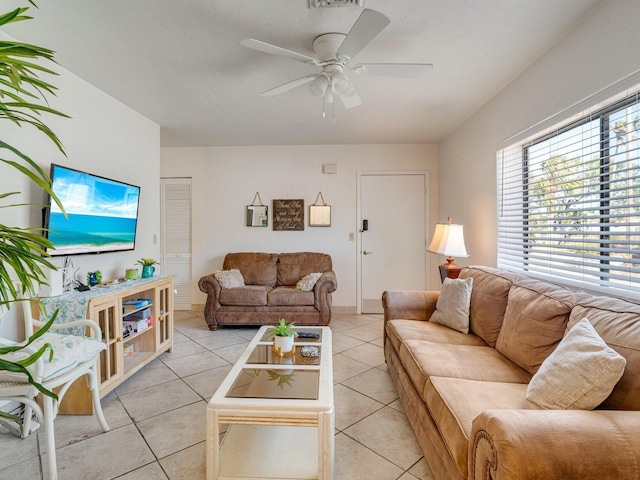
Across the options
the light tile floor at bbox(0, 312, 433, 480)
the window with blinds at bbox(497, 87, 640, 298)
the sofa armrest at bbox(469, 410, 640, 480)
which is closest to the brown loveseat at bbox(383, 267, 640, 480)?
the sofa armrest at bbox(469, 410, 640, 480)

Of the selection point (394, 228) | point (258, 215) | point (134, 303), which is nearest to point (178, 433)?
point (134, 303)

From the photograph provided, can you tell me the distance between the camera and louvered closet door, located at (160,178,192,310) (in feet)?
15.1

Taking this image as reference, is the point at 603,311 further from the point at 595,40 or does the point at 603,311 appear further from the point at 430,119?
the point at 430,119

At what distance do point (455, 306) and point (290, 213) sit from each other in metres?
2.72

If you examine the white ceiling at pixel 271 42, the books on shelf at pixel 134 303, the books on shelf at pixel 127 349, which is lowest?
the books on shelf at pixel 127 349

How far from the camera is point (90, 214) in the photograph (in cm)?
246

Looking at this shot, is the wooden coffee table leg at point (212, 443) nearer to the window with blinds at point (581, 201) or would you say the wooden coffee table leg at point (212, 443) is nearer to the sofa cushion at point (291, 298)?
the window with blinds at point (581, 201)

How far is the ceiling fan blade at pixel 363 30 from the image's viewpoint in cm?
146

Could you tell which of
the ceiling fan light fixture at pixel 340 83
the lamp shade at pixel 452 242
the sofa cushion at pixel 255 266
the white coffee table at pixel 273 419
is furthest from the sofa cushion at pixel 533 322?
the sofa cushion at pixel 255 266

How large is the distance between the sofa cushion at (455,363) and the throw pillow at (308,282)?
1890 millimetres

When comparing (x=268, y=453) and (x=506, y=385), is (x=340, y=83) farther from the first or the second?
(x=268, y=453)

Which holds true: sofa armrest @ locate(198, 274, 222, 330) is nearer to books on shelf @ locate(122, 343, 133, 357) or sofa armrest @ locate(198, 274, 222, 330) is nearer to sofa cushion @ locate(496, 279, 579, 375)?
books on shelf @ locate(122, 343, 133, 357)

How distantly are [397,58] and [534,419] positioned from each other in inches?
89.4


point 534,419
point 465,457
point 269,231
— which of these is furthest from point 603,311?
point 269,231
